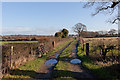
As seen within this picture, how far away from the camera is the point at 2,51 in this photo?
6086 millimetres

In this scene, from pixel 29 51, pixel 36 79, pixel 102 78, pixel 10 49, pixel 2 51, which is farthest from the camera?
pixel 29 51

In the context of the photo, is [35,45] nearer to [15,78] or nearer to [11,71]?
[11,71]

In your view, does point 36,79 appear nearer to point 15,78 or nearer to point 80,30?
point 15,78

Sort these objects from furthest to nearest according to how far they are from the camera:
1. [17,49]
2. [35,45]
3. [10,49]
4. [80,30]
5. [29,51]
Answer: [80,30] < [35,45] < [29,51] < [17,49] < [10,49]

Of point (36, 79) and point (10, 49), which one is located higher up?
point (10, 49)

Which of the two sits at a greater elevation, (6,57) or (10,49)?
(10,49)

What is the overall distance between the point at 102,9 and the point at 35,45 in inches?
331

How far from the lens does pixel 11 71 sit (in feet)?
20.0

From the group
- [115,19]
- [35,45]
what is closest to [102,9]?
[115,19]

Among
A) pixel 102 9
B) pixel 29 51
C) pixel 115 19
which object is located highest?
pixel 102 9

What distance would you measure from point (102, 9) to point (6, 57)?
999cm

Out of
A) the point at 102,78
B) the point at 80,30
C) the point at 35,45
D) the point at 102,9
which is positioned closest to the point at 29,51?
the point at 35,45

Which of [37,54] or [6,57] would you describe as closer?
[6,57]

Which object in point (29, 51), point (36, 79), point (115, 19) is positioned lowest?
point (36, 79)
